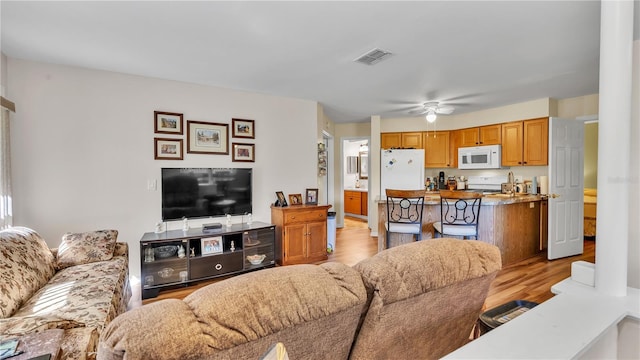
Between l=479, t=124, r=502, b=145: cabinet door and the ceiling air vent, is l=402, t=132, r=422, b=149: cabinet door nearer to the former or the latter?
l=479, t=124, r=502, b=145: cabinet door

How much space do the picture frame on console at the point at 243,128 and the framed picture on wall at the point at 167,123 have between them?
662mm

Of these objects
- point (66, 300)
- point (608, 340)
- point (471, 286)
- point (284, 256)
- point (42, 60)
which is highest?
point (42, 60)

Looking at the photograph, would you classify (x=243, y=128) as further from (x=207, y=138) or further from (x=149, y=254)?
(x=149, y=254)

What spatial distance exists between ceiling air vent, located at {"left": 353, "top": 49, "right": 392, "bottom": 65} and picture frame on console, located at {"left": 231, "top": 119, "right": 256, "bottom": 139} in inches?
70.9

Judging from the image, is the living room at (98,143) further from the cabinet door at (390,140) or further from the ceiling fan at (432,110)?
the cabinet door at (390,140)

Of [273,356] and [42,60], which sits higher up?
[42,60]

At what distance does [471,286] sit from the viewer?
113 cm

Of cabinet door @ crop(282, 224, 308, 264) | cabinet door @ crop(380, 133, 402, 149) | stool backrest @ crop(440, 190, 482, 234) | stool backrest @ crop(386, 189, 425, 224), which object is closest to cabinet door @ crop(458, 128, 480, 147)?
cabinet door @ crop(380, 133, 402, 149)

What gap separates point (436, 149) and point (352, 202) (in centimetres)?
318

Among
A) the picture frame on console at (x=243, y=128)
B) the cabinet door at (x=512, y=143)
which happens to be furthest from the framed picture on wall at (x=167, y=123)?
the cabinet door at (x=512, y=143)

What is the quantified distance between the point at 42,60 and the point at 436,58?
12.8ft

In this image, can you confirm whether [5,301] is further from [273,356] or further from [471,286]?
[471,286]

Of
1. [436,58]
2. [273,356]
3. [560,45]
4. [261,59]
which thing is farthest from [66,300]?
[560,45]

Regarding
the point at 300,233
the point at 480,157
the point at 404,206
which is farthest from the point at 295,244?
the point at 480,157
